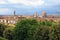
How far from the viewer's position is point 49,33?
36.1 meters

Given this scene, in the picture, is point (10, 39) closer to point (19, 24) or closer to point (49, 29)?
point (19, 24)

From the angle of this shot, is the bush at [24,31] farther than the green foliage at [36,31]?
Yes

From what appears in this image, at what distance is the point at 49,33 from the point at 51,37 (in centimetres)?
101

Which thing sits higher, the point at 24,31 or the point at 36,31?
the point at 36,31

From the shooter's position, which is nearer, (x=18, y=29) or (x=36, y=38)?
(x=36, y=38)

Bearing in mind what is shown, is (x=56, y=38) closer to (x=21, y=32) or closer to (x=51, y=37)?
(x=51, y=37)

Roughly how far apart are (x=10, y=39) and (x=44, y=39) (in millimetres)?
9526

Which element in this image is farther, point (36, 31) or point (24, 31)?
point (24, 31)

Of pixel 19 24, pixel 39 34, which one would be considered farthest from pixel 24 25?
pixel 39 34

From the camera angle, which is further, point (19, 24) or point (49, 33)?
point (19, 24)

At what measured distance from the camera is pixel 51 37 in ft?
116

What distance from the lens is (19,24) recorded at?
45031mm

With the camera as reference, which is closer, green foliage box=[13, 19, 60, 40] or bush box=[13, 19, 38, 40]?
green foliage box=[13, 19, 60, 40]

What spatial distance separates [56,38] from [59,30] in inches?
45.1
